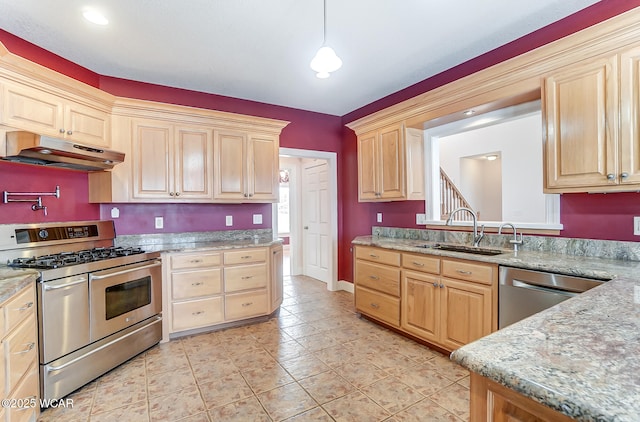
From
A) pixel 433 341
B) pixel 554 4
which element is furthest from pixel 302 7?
pixel 433 341

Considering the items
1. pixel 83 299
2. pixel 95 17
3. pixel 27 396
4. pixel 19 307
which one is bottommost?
pixel 27 396

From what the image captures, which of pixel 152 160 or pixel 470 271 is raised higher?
pixel 152 160

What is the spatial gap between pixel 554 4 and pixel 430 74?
1270mm

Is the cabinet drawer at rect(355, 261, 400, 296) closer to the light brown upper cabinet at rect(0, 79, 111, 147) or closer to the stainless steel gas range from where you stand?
the stainless steel gas range

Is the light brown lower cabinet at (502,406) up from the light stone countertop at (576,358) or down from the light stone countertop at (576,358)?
down

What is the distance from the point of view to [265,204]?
4.24 meters

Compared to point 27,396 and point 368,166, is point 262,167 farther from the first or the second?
point 27,396

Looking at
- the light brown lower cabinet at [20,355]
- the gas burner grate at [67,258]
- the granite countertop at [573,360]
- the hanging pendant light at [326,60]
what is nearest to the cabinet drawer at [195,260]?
the gas burner grate at [67,258]

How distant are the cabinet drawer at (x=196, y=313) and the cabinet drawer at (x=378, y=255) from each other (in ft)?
5.31

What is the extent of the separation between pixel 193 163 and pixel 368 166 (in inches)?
80.0

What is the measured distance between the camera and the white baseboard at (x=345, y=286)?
15.5 ft

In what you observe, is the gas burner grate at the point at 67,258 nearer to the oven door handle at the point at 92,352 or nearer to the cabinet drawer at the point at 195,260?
the cabinet drawer at the point at 195,260

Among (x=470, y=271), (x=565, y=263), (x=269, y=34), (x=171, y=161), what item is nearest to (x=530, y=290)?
(x=565, y=263)

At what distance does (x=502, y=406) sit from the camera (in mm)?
778
